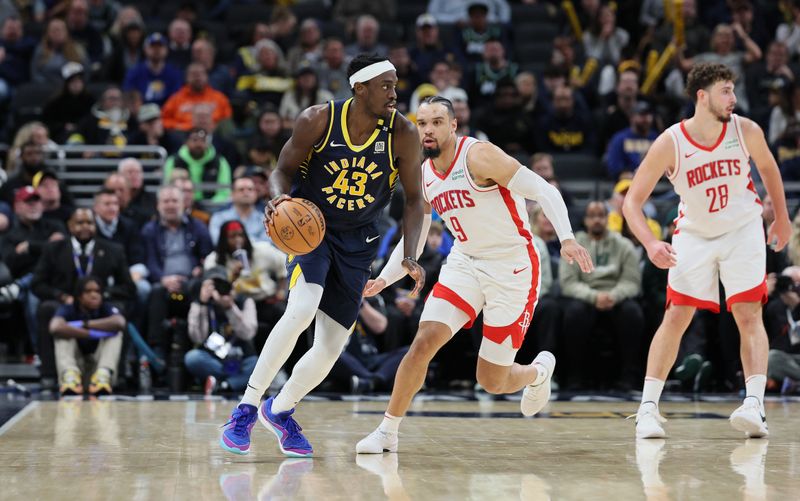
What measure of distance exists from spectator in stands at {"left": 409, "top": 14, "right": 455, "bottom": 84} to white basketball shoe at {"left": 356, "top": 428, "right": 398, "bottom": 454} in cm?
849

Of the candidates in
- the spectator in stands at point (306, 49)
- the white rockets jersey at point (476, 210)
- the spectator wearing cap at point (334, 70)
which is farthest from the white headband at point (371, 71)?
the spectator in stands at point (306, 49)

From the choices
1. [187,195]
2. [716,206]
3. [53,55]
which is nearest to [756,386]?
[716,206]

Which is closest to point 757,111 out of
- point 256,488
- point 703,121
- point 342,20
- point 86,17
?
point 342,20

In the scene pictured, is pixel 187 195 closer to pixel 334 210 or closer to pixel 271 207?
pixel 334 210

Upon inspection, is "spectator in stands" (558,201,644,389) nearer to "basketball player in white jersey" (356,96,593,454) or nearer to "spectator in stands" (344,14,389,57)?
"basketball player in white jersey" (356,96,593,454)

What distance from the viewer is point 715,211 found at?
6.29 meters

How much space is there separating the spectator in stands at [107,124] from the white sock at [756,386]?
7845mm

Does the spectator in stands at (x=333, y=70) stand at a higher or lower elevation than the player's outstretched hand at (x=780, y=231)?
higher

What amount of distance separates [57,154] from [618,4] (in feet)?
25.2

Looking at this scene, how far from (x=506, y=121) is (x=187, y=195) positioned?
12.1 ft

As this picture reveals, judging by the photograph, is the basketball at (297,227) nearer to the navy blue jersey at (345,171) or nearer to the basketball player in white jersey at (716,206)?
the navy blue jersey at (345,171)

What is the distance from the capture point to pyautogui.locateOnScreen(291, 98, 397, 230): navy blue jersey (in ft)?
17.9

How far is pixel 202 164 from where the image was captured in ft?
38.3

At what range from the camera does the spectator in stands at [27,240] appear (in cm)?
1017
